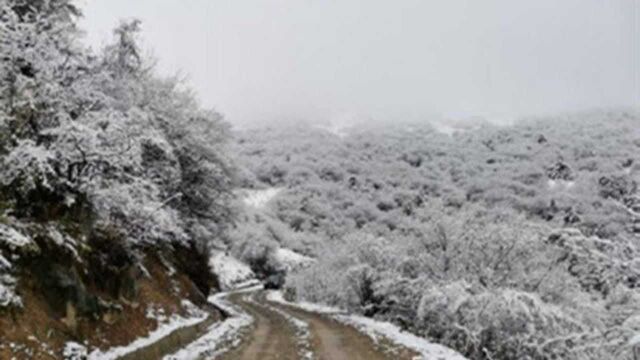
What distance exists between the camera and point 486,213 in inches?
1623

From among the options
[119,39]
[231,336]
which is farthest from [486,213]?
[119,39]

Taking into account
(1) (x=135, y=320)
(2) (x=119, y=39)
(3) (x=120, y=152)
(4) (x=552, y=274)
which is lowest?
(4) (x=552, y=274)

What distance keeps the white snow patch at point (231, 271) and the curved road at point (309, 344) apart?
49727mm

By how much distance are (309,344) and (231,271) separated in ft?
240

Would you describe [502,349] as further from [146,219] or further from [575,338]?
[575,338]

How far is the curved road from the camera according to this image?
23.4 meters

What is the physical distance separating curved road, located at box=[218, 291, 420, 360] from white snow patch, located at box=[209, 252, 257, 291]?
49.7m

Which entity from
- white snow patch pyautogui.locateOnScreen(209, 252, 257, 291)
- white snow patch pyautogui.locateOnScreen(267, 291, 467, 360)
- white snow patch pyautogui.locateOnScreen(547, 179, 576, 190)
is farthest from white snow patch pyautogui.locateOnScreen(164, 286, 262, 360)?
white snow patch pyautogui.locateOnScreen(547, 179, 576, 190)

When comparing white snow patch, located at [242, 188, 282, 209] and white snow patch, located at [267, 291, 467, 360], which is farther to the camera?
white snow patch, located at [242, 188, 282, 209]

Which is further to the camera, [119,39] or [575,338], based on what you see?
[119,39]

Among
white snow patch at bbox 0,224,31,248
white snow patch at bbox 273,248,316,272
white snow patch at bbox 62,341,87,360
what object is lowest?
white snow patch at bbox 273,248,316,272

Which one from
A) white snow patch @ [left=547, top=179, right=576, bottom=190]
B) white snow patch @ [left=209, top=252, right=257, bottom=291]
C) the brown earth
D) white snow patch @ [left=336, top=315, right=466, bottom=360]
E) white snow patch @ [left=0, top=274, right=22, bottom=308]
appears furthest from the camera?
white snow patch @ [left=547, top=179, right=576, bottom=190]

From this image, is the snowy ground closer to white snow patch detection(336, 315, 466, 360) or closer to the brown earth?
the brown earth

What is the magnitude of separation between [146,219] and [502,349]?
52.5 feet
